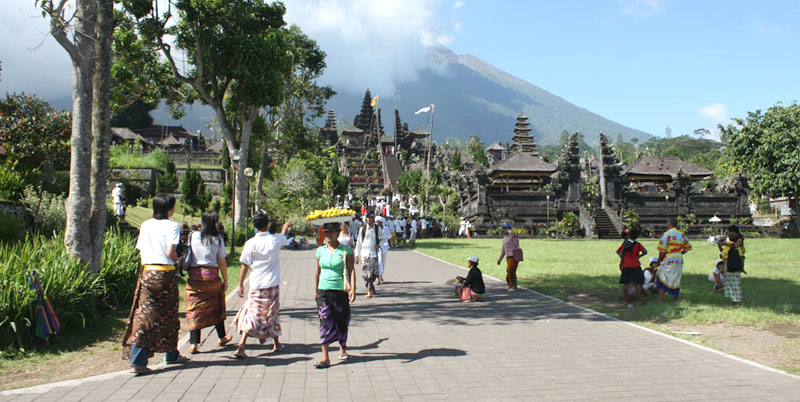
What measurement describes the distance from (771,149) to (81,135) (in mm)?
36894

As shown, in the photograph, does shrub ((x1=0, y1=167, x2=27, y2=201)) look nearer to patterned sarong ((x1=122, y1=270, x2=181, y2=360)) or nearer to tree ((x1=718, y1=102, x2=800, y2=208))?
patterned sarong ((x1=122, y1=270, x2=181, y2=360))

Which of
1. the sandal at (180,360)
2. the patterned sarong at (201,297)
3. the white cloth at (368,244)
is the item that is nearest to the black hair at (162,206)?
the patterned sarong at (201,297)

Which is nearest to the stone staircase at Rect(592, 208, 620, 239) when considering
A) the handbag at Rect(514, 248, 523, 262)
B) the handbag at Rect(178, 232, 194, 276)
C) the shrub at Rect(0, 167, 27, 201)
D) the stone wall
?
the handbag at Rect(514, 248, 523, 262)

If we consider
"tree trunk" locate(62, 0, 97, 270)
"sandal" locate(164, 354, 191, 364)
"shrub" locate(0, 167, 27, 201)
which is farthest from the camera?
"shrub" locate(0, 167, 27, 201)

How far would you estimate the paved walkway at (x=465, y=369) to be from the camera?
4.50m

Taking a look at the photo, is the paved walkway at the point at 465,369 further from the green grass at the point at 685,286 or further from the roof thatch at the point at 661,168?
the roof thatch at the point at 661,168

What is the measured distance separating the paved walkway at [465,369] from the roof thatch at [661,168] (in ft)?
120

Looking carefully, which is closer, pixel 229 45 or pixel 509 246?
pixel 509 246

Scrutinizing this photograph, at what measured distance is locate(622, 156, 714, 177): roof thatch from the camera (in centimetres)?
4062

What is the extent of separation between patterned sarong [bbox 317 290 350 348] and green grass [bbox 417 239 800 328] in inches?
191

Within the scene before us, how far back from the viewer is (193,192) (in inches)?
1208

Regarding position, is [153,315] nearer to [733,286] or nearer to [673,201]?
[733,286]

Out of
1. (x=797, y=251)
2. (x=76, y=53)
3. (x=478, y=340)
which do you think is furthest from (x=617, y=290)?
(x=797, y=251)

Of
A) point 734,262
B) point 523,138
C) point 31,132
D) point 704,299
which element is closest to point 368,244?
point 704,299
